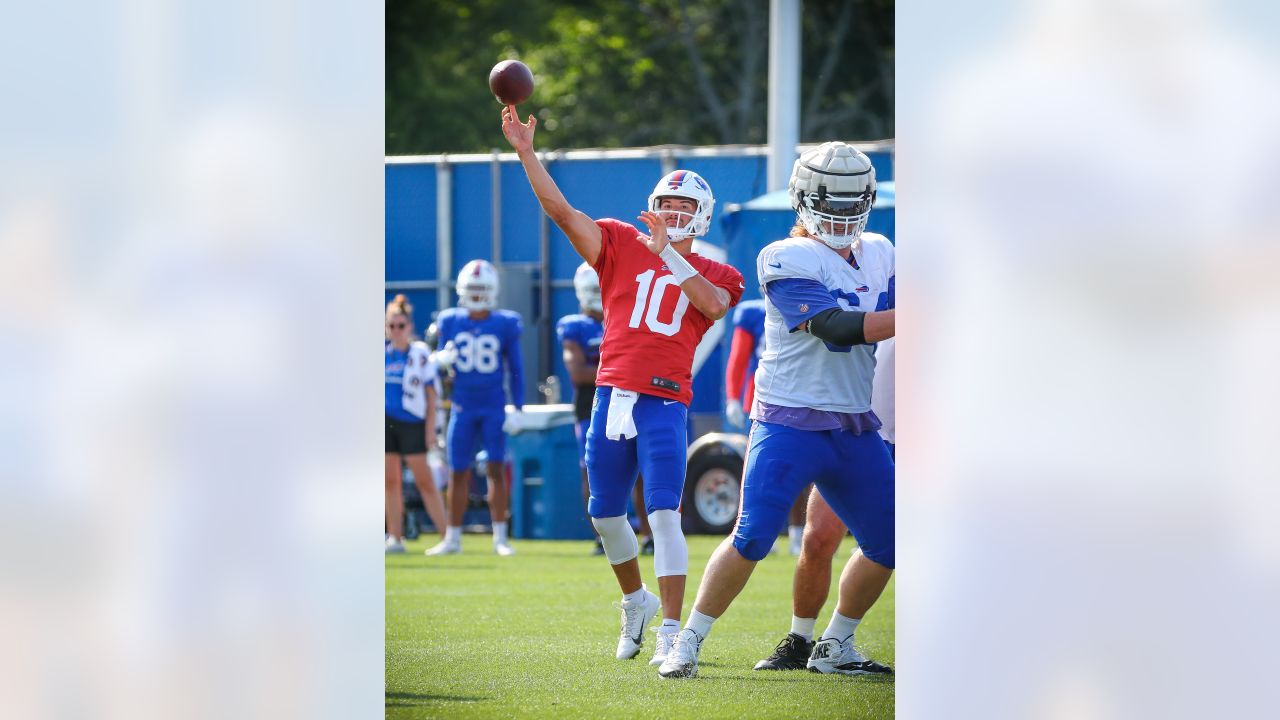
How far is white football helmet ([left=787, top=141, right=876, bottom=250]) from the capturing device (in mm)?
5332

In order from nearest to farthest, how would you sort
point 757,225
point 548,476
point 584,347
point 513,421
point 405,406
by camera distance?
point 405,406 < point 584,347 < point 513,421 < point 757,225 < point 548,476

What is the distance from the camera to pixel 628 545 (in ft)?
19.7

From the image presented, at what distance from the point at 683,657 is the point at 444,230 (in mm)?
10017

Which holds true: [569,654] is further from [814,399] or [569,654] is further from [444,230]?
[444,230]

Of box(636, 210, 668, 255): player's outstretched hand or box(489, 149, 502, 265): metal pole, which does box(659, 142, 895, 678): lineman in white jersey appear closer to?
box(636, 210, 668, 255): player's outstretched hand

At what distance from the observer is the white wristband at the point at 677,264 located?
553 centimetres

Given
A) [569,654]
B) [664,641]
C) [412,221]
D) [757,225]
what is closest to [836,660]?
[664,641]

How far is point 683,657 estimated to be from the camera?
5496mm

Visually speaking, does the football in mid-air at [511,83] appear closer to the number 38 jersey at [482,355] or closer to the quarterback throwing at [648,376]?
the quarterback throwing at [648,376]

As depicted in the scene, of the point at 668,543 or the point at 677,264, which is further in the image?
the point at 668,543
